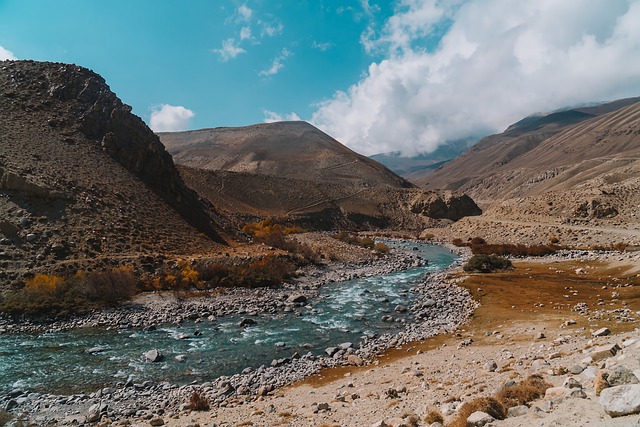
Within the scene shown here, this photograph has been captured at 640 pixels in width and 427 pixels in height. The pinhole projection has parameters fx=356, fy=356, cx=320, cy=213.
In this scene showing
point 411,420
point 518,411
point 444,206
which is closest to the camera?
point 518,411

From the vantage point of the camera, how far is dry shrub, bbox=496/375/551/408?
6977mm

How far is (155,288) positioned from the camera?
2523cm

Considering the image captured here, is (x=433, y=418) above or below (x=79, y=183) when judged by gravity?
below

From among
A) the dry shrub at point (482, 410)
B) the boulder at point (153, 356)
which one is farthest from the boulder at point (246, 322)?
the dry shrub at point (482, 410)

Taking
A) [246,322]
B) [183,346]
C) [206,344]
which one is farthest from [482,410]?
[246,322]

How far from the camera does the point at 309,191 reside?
97.0 metres

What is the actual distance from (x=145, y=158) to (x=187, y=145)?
148961mm

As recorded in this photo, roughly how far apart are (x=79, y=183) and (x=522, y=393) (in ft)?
117

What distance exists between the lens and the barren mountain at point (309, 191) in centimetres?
8175

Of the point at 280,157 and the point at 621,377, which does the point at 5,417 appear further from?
the point at 280,157

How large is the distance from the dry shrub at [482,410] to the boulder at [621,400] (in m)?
1.66

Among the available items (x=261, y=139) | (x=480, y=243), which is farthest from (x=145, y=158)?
(x=261, y=139)

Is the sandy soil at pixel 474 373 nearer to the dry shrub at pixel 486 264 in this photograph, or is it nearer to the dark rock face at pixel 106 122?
the dry shrub at pixel 486 264

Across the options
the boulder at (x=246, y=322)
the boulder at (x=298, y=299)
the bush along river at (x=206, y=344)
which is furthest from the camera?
the boulder at (x=298, y=299)
